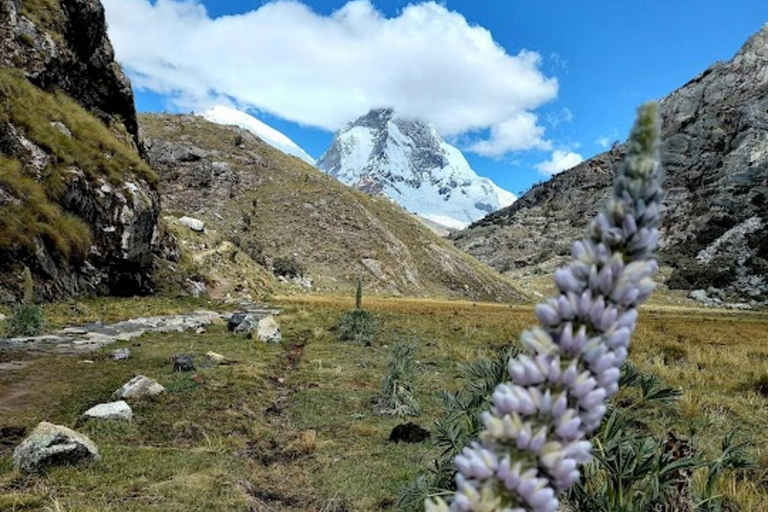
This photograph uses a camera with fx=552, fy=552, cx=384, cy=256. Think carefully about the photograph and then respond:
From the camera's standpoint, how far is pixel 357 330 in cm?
2880

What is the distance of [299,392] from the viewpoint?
1582 centimetres

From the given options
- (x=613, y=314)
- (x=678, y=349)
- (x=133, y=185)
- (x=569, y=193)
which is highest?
(x=569, y=193)

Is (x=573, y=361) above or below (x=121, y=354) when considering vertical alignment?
above

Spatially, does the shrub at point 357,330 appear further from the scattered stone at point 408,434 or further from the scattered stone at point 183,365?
the scattered stone at point 408,434

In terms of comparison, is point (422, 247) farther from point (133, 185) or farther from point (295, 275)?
point (133, 185)

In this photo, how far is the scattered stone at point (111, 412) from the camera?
11539mm

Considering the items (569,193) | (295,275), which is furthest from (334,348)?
(569,193)

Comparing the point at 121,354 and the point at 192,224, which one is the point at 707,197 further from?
the point at 121,354

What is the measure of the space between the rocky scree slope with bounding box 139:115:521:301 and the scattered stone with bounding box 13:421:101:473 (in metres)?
67.4

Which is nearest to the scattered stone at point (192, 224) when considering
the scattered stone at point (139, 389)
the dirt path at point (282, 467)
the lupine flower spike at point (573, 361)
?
the scattered stone at point (139, 389)

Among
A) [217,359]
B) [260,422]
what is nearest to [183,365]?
[217,359]

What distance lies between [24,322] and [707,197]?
144 m

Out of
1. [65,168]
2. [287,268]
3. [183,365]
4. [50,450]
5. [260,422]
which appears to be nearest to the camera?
[50,450]

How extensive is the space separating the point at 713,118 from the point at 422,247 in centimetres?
9317
